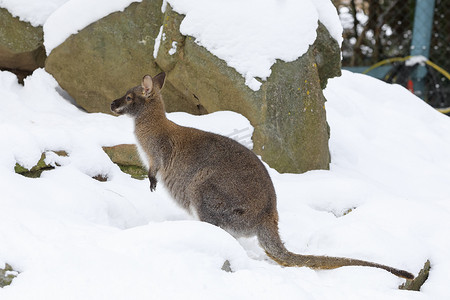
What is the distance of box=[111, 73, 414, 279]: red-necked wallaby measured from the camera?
11.9ft

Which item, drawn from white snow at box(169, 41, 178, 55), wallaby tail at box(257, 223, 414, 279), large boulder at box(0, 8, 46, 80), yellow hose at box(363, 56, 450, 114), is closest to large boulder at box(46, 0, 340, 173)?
white snow at box(169, 41, 178, 55)

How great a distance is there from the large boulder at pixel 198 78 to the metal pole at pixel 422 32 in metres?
3.79

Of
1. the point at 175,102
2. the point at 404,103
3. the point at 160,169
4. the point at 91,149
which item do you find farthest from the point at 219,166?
the point at 404,103

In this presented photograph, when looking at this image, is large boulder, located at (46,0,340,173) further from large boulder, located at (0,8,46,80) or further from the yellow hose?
the yellow hose

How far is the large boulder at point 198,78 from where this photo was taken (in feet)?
17.1

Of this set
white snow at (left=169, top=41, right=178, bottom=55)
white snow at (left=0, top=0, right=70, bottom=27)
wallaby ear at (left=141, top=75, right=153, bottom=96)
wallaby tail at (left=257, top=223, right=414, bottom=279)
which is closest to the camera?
wallaby tail at (left=257, top=223, right=414, bottom=279)

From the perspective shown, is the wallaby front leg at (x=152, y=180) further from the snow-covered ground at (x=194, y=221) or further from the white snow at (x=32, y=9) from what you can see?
the white snow at (x=32, y=9)

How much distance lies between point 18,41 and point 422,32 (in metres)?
6.05

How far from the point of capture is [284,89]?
17.2 ft

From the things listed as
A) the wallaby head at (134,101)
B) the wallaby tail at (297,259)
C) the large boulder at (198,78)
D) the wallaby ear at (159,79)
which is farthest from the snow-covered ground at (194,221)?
the wallaby ear at (159,79)

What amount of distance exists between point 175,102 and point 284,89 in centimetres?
115

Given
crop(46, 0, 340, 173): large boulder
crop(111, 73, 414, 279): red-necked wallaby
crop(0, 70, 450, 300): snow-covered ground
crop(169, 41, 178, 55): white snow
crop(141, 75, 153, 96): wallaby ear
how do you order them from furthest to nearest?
crop(169, 41, 178, 55): white snow → crop(46, 0, 340, 173): large boulder → crop(141, 75, 153, 96): wallaby ear → crop(111, 73, 414, 279): red-necked wallaby → crop(0, 70, 450, 300): snow-covered ground

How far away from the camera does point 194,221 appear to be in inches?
123

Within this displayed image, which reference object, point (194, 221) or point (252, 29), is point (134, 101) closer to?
point (194, 221)
